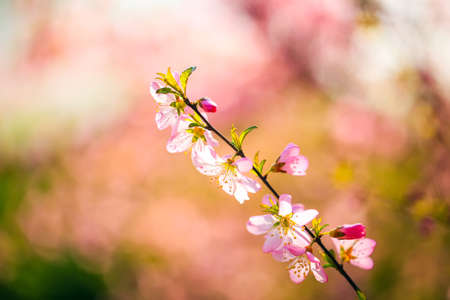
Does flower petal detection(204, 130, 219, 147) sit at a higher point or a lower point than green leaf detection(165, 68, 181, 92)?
lower

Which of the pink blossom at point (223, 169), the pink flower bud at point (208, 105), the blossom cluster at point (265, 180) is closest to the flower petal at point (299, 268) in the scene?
the blossom cluster at point (265, 180)

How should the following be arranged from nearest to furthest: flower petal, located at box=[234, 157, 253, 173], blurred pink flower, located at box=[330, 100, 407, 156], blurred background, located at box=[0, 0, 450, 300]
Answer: flower petal, located at box=[234, 157, 253, 173] < blurred background, located at box=[0, 0, 450, 300] < blurred pink flower, located at box=[330, 100, 407, 156]

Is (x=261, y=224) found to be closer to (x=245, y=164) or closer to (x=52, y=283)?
(x=245, y=164)

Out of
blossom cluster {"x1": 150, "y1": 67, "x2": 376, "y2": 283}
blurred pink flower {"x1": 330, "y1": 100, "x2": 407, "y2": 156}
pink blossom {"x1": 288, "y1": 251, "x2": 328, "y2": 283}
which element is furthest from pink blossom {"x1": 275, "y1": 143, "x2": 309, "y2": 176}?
blurred pink flower {"x1": 330, "y1": 100, "x2": 407, "y2": 156}

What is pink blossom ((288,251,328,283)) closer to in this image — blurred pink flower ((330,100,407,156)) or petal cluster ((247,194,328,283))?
petal cluster ((247,194,328,283))

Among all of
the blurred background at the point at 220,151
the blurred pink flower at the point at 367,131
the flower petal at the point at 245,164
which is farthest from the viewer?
the blurred pink flower at the point at 367,131

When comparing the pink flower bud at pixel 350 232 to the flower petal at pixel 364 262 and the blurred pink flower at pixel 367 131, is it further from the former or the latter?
the blurred pink flower at pixel 367 131

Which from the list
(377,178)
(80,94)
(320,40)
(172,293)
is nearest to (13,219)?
(172,293)
